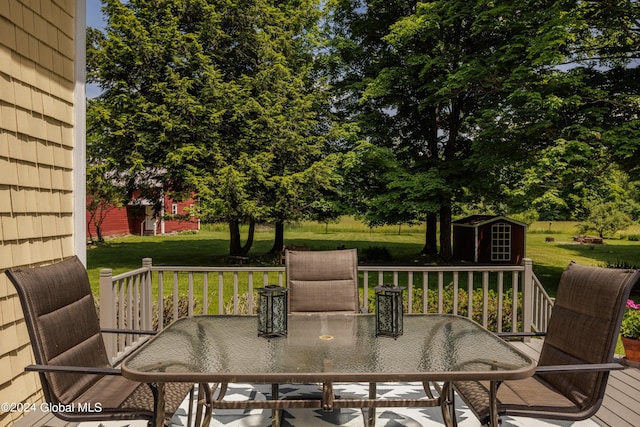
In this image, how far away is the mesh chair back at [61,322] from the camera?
1.92 meters

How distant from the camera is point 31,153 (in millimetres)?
3098

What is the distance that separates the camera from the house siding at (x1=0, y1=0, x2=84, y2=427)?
283cm

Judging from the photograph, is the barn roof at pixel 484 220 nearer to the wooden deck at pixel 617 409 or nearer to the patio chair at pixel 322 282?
the wooden deck at pixel 617 409

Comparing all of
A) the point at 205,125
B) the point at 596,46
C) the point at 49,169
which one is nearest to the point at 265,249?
the point at 205,125

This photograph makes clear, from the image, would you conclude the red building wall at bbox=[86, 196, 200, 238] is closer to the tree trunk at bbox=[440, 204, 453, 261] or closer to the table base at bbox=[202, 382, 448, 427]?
the tree trunk at bbox=[440, 204, 453, 261]

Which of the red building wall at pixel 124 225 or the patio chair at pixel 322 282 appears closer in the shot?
the patio chair at pixel 322 282

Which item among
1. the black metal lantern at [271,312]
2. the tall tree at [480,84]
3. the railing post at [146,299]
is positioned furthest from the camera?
the tall tree at [480,84]

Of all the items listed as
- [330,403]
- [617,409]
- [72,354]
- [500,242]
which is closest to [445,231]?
[500,242]

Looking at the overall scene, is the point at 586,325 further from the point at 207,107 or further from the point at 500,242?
the point at 500,242

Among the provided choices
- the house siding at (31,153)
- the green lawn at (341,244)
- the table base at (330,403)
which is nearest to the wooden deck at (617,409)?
the house siding at (31,153)

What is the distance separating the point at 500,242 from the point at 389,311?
13738 millimetres

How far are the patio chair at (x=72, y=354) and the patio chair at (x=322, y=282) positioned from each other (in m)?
1.09

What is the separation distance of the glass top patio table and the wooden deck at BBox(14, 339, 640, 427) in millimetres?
1211

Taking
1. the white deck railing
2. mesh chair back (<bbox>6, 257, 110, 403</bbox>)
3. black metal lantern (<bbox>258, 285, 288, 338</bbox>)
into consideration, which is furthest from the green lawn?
black metal lantern (<bbox>258, 285, 288, 338</bbox>)
